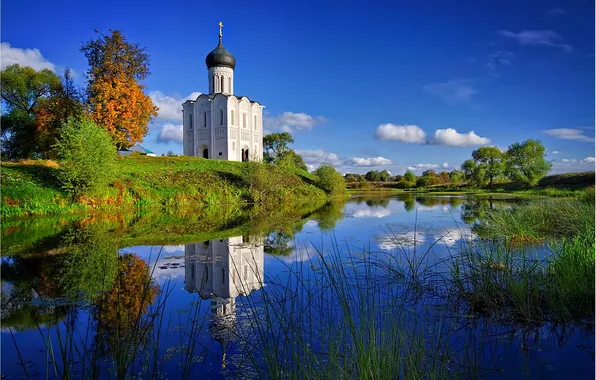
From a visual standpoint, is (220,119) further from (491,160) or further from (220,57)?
(491,160)

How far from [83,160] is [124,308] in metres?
17.0

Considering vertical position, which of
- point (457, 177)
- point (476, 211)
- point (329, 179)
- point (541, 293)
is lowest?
point (541, 293)

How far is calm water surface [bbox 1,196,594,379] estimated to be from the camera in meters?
3.73

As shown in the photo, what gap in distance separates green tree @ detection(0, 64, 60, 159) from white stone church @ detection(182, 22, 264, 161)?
14602 millimetres

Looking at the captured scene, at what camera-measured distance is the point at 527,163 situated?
51781 mm

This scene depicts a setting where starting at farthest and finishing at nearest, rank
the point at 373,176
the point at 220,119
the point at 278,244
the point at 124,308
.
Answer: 1. the point at 373,176
2. the point at 220,119
3. the point at 278,244
4. the point at 124,308

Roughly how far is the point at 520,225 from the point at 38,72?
1931 inches

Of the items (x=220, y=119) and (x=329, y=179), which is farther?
(x=220, y=119)

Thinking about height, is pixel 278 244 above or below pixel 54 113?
below

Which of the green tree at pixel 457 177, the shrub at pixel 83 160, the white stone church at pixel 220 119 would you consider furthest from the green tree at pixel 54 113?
the green tree at pixel 457 177

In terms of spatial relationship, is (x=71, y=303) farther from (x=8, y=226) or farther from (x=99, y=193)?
(x=99, y=193)

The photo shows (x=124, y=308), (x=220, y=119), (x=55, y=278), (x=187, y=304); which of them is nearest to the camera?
(x=124, y=308)

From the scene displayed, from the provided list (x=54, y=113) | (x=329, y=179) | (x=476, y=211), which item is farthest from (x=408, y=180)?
(x=54, y=113)

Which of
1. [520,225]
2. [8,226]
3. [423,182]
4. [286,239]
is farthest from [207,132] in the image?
[423,182]
